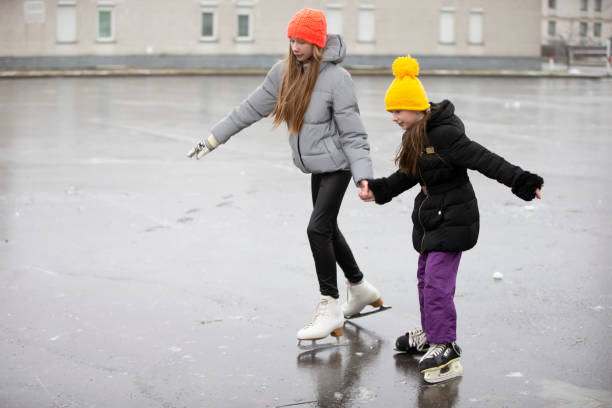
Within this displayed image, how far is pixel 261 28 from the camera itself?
4962 centimetres

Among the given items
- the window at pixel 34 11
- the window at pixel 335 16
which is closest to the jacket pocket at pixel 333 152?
the window at pixel 34 11

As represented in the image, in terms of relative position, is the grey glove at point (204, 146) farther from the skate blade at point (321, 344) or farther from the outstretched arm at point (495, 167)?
the outstretched arm at point (495, 167)

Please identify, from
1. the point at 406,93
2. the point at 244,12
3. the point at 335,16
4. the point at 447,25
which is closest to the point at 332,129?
the point at 406,93

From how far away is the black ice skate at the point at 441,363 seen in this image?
4.69 metres

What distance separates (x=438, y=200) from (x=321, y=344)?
1116mm

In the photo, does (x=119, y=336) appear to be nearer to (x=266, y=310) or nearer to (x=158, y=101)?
(x=266, y=310)

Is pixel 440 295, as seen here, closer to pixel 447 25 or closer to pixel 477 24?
pixel 447 25

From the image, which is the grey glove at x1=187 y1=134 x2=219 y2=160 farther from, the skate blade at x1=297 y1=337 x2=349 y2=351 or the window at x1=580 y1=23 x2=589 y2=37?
the window at x1=580 y1=23 x2=589 y2=37

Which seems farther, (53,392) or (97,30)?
(97,30)

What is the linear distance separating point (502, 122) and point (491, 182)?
764cm

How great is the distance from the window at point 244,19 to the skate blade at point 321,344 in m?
45.4

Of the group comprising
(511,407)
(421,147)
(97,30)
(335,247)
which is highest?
(97,30)

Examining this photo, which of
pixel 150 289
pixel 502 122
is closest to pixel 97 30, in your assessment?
pixel 502 122

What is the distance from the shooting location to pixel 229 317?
18.9 feet
